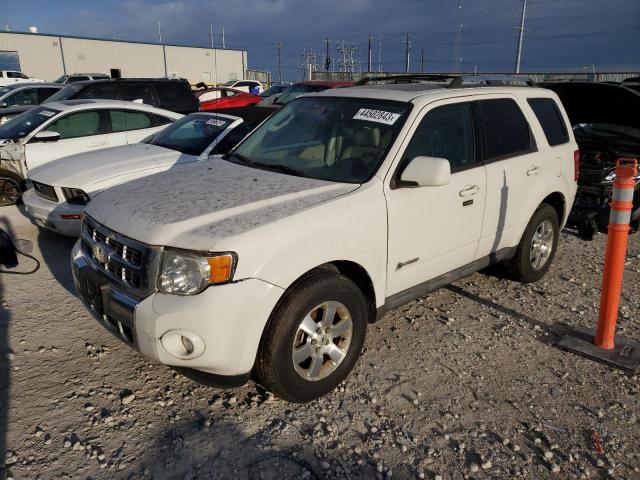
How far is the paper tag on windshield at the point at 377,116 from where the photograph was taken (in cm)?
370

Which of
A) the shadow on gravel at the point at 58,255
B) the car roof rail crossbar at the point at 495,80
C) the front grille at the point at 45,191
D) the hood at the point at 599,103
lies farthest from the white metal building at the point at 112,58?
the car roof rail crossbar at the point at 495,80

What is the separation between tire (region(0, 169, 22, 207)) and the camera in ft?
25.4

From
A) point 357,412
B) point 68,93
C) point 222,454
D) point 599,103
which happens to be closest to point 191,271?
point 222,454

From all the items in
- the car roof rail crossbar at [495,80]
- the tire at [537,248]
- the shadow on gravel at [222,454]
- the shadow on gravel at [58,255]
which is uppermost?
the car roof rail crossbar at [495,80]

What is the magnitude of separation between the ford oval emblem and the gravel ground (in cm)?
84

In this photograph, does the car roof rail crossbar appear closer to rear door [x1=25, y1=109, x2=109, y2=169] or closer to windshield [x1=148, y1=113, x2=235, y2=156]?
windshield [x1=148, y1=113, x2=235, y2=156]

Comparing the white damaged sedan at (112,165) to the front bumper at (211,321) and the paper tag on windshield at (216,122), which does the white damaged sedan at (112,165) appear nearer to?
the paper tag on windshield at (216,122)

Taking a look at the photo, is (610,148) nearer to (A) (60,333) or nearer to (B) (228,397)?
(B) (228,397)

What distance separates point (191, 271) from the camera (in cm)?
271

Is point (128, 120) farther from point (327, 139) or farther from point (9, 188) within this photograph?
point (327, 139)

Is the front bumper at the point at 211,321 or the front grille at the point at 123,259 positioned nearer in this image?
the front bumper at the point at 211,321

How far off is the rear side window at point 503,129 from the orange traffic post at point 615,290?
0.88 metres

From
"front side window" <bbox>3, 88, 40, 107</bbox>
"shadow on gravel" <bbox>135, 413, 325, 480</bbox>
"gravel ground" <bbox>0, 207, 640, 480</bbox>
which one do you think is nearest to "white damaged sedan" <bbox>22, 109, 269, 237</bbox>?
"gravel ground" <bbox>0, 207, 640, 480</bbox>

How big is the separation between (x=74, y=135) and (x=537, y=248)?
6768 mm
